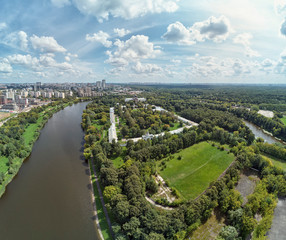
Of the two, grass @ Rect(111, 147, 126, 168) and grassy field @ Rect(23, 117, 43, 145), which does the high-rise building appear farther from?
grass @ Rect(111, 147, 126, 168)

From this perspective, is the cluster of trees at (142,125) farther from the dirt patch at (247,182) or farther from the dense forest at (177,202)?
the dirt patch at (247,182)

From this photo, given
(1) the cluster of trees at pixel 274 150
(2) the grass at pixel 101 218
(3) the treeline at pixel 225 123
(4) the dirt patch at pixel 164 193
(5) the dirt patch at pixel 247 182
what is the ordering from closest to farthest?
(2) the grass at pixel 101 218
(4) the dirt patch at pixel 164 193
(5) the dirt patch at pixel 247 182
(1) the cluster of trees at pixel 274 150
(3) the treeline at pixel 225 123

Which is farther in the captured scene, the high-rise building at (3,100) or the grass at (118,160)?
the high-rise building at (3,100)

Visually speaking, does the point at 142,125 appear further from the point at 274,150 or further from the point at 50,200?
the point at 274,150

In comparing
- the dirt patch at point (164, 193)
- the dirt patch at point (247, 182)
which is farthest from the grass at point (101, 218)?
the dirt patch at point (247, 182)

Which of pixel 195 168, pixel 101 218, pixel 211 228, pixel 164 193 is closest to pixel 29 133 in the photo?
pixel 101 218

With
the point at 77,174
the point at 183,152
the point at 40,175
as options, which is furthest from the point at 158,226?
the point at 40,175
